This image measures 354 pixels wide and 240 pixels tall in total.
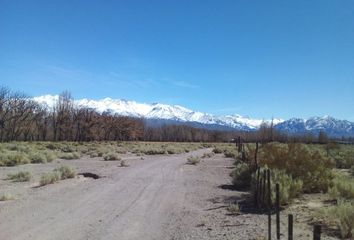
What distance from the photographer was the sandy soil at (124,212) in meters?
12.0

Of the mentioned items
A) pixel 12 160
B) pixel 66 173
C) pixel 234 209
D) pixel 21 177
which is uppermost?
pixel 12 160

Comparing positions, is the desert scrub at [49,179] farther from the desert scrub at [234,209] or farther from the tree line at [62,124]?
the tree line at [62,124]

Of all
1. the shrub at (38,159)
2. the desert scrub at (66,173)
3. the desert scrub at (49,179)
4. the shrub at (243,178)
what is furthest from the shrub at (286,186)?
the shrub at (38,159)

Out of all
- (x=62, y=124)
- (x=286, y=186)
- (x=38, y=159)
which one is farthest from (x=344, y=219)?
(x=62, y=124)

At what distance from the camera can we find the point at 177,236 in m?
11.9

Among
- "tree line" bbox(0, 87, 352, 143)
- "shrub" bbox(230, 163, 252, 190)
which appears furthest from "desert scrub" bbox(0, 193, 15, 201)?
"tree line" bbox(0, 87, 352, 143)

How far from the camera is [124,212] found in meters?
15.0

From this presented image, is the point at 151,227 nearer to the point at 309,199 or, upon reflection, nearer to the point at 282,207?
the point at 282,207

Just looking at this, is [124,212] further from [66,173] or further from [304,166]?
[66,173]

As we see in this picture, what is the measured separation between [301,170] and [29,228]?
11.9 metres

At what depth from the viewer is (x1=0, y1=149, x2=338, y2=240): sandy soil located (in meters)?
12.0

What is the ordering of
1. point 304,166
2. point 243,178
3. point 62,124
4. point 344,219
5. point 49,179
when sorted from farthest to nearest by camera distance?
point 62,124, point 243,178, point 49,179, point 304,166, point 344,219

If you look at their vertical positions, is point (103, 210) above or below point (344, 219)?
below

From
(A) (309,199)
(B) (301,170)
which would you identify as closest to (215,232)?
(A) (309,199)
